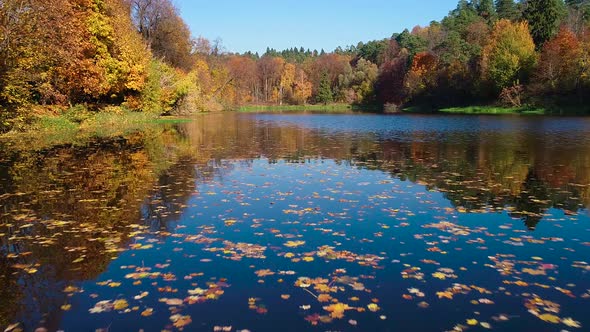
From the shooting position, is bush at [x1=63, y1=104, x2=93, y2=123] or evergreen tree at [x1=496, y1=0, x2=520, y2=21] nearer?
bush at [x1=63, y1=104, x2=93, y2=123]

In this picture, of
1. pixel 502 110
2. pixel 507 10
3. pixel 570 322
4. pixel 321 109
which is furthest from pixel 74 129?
pixel 507 10

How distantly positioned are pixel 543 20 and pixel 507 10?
29.9 m

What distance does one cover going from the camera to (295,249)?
7.85 m

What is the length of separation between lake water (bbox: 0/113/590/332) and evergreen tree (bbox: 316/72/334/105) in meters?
119

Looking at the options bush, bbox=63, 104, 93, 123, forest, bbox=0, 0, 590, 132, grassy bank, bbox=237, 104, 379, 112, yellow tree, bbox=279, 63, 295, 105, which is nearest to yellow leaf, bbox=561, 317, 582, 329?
forest, bbox=0, 0, 590, 132

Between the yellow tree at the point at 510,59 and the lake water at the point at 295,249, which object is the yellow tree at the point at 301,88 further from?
the lake water at the point at 295,249

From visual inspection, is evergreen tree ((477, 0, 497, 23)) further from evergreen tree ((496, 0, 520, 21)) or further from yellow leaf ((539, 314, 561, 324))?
yellow leaf ((539, 314, 561, 324))

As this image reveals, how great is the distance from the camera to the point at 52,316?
5.55 m

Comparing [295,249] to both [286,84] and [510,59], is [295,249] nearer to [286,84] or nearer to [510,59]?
[510,59]

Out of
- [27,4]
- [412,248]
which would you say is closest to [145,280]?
[412,248]

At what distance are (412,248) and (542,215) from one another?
13.8 ft

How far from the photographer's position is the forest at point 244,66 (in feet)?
94.4

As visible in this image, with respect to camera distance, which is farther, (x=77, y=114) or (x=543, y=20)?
(x=543, y=20)

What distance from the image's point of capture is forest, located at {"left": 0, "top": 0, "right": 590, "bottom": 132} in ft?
94.4
